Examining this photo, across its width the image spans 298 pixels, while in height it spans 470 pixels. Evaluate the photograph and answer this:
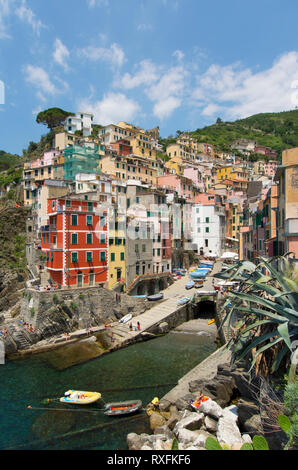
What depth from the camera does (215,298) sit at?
38656 millimetres

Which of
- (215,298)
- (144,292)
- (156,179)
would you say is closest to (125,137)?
(156,179)

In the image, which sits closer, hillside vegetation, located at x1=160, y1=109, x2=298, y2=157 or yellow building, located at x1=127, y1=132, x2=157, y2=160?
yellow building, located at x1=127, y1=132, x2=157, y2=160

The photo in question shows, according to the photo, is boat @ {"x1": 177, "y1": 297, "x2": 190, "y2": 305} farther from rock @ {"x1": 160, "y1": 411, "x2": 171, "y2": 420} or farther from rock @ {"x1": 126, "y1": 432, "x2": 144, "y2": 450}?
rock @ {"x1": 126, "y1": 432, "x2": 144, "y2": 450}

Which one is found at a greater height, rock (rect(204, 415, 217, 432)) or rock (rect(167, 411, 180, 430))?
rock (rect(204, 415, 217, 432))

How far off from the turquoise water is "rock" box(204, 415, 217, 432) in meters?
3.91

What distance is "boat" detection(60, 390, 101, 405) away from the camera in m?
19.3

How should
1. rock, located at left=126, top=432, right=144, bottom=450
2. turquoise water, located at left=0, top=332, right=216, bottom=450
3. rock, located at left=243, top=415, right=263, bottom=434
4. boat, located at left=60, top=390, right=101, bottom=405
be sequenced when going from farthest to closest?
boat, located at left=60, top=390, right=101, bottom=405
turquoise water, located at left=0, top=332, right=216, bottom=450
rock, located at left=126, top=432, right=144, bottom=450
rock, located at left=243, top=415, right=263, bottom=434

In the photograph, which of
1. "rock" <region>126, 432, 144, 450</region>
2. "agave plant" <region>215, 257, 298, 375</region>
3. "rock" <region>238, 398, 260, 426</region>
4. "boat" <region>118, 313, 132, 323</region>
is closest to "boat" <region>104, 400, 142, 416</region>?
"rock" <region>126, 432, 144, 450</region>

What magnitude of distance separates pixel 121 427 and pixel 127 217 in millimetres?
29431

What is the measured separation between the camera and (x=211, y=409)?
15953 millimetres

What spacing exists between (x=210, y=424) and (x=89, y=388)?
1017 centimetres

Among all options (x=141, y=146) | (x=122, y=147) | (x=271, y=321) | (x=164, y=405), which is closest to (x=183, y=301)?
(x=164, y=405)

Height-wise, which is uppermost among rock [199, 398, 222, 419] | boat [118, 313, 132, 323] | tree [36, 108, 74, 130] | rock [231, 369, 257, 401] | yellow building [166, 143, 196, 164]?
tree [36, 108, 74, 130]

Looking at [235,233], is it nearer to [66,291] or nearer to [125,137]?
[125,137]
